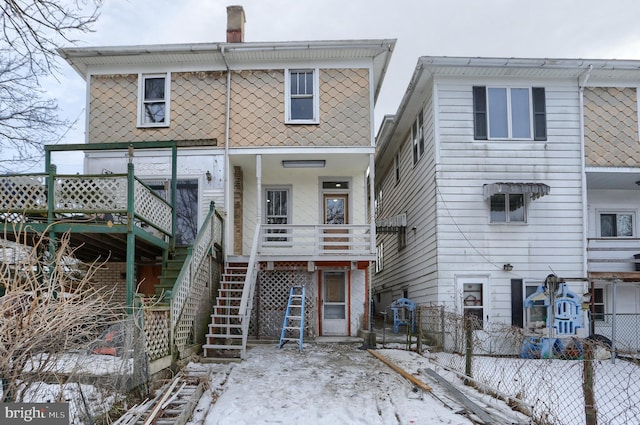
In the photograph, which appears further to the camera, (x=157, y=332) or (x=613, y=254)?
(x=613, y=254)

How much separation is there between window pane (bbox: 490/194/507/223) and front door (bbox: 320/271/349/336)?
4443mm

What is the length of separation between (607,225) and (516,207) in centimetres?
420

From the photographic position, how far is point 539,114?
522 inches

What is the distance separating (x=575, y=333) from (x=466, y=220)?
3.85 m

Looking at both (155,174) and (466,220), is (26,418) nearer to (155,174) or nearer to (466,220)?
(155,174)

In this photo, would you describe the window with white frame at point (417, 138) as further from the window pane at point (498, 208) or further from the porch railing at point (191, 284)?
the porch railing at point (191, 284)

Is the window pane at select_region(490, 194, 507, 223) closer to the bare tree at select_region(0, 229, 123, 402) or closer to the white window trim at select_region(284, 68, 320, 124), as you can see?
the white window trim at select_region(284, 68, 320, 124)

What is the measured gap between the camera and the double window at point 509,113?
1317 cm

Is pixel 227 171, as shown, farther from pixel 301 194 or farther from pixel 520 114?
pixel 520 114

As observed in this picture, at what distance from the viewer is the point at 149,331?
24.7ft

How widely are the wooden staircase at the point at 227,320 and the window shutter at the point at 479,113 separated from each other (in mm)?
7335

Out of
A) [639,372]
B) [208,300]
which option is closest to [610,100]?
[639,372]

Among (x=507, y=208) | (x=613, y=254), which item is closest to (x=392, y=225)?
(x=507, y=208)

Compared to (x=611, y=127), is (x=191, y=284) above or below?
below
